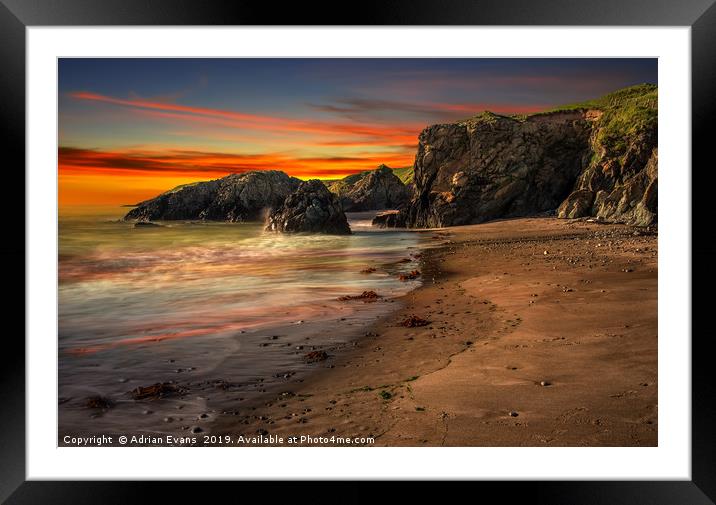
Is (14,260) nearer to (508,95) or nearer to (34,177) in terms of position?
(34,177)

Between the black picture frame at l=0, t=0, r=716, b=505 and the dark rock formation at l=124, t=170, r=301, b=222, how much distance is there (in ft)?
13.4

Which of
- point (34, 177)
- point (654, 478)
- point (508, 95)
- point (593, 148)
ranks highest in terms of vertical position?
point (593, 148)

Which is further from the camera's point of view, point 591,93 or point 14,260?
point 591,93

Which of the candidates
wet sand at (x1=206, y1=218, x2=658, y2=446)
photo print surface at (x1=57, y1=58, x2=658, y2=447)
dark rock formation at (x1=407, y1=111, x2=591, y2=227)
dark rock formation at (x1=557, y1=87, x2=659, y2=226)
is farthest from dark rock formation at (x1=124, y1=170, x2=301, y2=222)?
dark rock formation at (x1=407, y1=111, x2=591, y2=227)

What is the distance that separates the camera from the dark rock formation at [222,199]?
1066 cm

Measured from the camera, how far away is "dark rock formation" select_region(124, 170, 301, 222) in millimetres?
10656

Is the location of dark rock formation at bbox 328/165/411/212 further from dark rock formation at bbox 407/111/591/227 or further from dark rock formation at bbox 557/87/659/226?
dark rock formation at bbox 557/87/659/226

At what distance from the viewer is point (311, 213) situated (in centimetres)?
2489

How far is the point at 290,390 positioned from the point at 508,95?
6412mm

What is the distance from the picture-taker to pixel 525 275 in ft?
33.4
